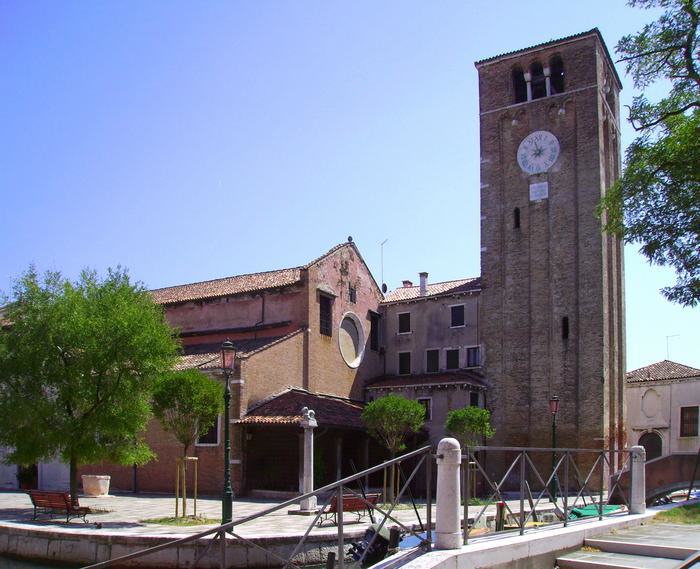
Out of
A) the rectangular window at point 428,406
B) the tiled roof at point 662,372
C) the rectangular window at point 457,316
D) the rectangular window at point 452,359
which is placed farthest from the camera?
the tiled roof at point 662,372

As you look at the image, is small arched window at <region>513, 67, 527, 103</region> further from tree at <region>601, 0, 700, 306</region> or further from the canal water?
the canal water

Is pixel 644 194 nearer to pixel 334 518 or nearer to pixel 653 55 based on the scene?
pixel 653 55

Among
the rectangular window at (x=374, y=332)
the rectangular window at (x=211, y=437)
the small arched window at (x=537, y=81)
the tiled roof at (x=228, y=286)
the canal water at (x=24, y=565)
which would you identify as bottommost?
the canal water at (x=24, y=565)

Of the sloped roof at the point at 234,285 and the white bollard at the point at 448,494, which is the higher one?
the sloped roof at the point at 234,285

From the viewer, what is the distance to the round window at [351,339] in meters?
33.6

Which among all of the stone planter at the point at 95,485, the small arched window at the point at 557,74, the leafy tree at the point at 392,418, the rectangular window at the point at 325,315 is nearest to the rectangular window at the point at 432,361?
the rectangular window at the point at 325,315

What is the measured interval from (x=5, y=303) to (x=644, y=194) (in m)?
Result: 16.4

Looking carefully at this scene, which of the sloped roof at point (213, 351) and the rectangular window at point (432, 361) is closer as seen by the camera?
the sloped roof at point (213, 351)

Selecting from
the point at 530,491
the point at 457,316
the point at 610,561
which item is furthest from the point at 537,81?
the point at 610,561

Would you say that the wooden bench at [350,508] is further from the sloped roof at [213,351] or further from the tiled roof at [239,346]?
the tiled roof at [239,346]

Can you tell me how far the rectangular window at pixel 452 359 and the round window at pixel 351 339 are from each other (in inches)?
150

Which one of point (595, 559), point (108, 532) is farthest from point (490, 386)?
point (595, 559)

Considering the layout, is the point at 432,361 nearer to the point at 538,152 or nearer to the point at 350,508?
the point at 538,152

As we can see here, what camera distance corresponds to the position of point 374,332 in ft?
119
